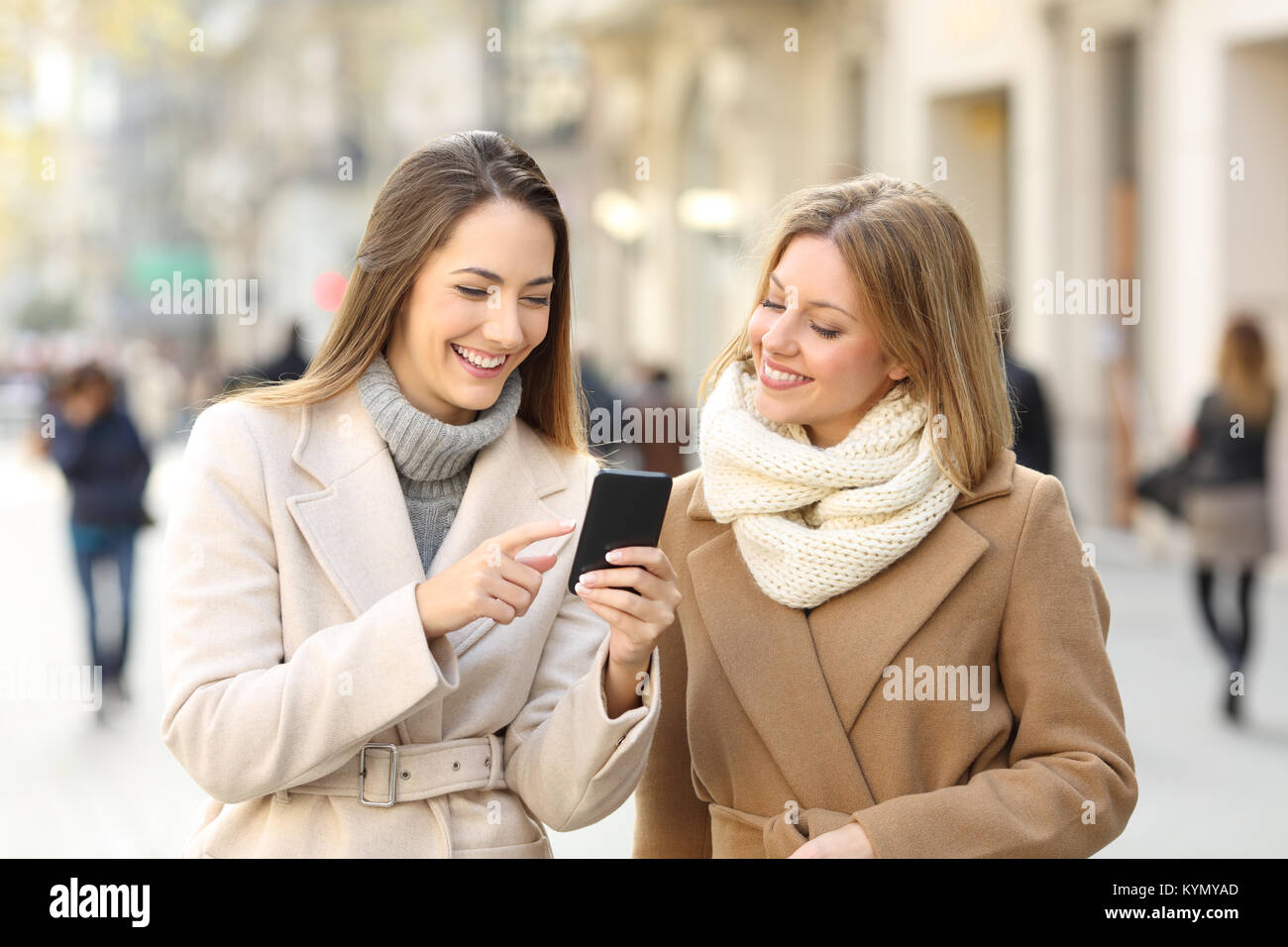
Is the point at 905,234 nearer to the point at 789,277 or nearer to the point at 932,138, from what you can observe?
the point at 789,277

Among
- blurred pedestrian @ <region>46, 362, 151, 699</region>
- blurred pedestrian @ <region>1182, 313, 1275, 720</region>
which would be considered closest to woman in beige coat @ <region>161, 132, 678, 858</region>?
blurred pedestrian @ <region>1182, 313, 1275, 720</region>

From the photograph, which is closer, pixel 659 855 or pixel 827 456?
pixel 827 456

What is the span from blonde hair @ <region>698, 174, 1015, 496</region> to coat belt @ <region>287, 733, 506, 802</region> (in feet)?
2.80

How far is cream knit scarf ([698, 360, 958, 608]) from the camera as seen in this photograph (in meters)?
2.41

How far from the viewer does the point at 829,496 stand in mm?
2471

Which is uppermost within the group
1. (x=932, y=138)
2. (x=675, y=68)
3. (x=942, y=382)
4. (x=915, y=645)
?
(x=675, y=68)

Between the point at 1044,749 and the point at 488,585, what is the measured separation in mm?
866

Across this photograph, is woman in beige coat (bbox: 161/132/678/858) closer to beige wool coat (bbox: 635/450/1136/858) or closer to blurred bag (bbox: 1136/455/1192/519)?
beige wool coat (bbox: 635/450/1136/858)

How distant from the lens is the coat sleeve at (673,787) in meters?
2.64

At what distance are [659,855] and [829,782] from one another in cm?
39

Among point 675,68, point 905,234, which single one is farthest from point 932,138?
point 905,234

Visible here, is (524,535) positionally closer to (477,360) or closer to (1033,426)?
(477,360)

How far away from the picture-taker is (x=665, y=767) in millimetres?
2656

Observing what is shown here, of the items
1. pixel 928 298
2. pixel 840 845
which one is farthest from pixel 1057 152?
pixel 840 845
